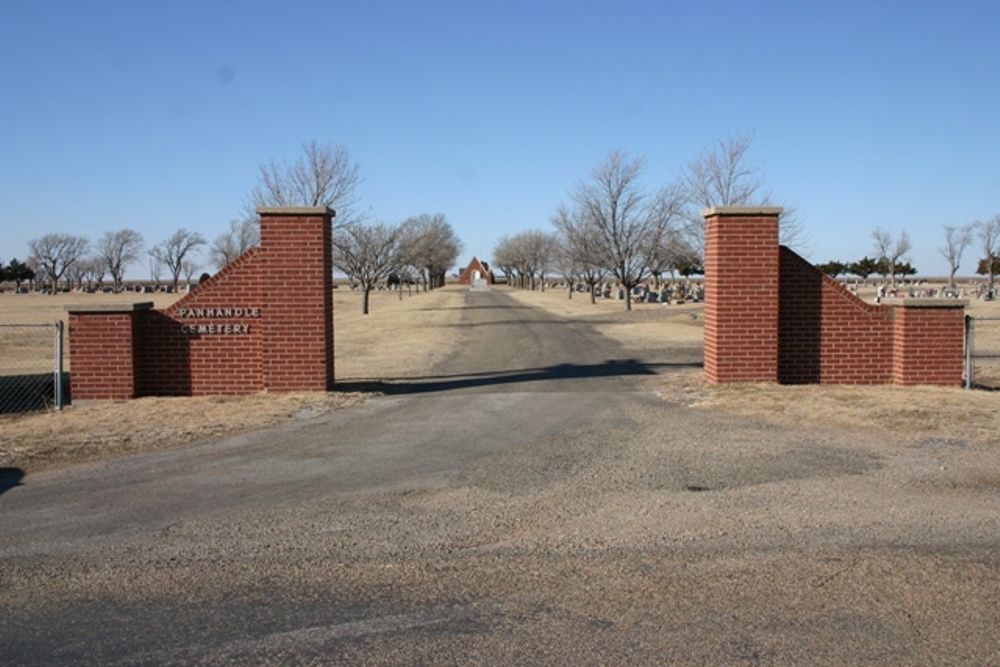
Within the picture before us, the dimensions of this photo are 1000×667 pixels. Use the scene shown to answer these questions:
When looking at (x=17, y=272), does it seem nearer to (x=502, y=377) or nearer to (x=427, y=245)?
(x=427, y=245)

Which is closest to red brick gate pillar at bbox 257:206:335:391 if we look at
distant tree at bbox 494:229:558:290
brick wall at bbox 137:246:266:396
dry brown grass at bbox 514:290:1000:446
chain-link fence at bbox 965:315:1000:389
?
brick wall at bbox 137:246:266:396

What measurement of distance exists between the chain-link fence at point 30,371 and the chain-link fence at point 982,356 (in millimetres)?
12411

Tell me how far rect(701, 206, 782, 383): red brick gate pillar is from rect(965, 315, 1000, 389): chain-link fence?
9.11ft

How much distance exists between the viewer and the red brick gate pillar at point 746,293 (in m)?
12.8

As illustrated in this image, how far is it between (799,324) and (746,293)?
1023mm

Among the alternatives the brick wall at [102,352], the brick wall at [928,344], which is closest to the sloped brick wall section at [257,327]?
the brick wall at [102,352]

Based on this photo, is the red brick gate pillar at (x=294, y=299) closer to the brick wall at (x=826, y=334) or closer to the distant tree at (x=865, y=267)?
the brick wall at (x=826, y=334)

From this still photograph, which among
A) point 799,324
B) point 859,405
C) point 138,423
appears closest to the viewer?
point 138,423

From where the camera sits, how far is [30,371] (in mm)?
19109

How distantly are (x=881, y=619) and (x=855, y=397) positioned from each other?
7626 mm

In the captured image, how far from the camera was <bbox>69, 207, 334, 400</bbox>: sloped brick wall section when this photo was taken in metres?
12.8

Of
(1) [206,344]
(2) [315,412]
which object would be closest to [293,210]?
(1) [206,344]

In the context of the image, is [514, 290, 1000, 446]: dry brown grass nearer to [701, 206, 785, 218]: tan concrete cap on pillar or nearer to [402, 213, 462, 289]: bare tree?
[701, 206, 785, 218]: tan concrete cap on pillar

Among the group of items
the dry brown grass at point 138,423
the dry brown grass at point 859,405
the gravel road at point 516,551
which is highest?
the dry brown grass at point 859,405
